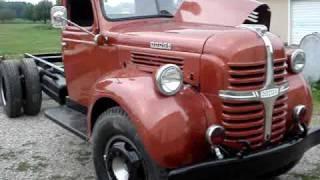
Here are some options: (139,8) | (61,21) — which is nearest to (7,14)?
(61,21)

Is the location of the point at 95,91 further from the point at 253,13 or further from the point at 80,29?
the point at 253,13

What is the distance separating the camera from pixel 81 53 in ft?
19.0

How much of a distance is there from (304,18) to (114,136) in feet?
53.4

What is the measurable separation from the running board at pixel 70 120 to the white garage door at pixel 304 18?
14.4 meters

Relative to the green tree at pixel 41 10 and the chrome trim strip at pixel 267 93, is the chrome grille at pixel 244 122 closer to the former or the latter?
the chrome trim strip at pixel 267 93

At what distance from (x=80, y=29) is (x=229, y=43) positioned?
2.09 m

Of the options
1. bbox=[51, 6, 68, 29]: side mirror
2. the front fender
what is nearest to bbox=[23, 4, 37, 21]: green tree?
bbox=[51, 6, 68, 29]: side mirror

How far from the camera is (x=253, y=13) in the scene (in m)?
4.84

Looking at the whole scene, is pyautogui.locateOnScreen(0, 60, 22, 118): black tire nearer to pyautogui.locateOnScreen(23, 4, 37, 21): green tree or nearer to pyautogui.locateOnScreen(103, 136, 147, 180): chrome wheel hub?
pyautogui.locateOnScreen(103, 136, 147, 180): chrome wheel hub

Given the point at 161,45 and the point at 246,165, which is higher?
the point at 161,45

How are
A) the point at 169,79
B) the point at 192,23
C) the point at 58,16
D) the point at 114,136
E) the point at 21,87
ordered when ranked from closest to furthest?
the point at 169,79, the point at 114,136, the point at 192,23, the point at 58,16, the point at 21,87

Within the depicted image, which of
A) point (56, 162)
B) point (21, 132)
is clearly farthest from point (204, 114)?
point (21, 132)

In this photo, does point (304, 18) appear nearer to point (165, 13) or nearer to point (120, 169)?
point (165, 13)

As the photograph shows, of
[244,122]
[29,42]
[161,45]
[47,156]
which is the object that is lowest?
[47,156]
